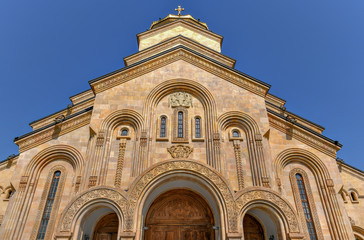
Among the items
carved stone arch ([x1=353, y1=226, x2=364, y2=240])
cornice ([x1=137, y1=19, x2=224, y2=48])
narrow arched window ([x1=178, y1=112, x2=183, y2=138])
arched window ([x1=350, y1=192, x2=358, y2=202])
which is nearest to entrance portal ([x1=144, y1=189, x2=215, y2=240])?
narrow arched window ([x1=178, y1=112, x2=183, y2=138])

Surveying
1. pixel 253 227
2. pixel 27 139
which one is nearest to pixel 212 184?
pixel 253 227

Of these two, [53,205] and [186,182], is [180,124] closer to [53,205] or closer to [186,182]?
[186,182]

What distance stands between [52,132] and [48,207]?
373cm

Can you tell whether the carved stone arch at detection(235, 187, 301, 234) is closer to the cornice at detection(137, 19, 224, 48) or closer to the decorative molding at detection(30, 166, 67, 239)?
the decorative molding at detection(30, 166, 67, 239)

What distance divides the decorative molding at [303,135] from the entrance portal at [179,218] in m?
5.61

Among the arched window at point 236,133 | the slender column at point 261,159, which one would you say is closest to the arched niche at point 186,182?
the slender column at point 261,159

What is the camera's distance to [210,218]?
37.6 feet

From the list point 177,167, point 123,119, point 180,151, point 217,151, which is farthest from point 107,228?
point 217,151

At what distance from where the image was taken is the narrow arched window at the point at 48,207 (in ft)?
35.5

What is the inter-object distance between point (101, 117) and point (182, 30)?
13.9 meters

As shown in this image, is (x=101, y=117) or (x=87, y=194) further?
(x=101, y=117)

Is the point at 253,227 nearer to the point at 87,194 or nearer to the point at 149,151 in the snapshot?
the point at 149,151

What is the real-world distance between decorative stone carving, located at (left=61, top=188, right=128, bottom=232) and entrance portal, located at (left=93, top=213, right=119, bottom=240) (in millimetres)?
2041

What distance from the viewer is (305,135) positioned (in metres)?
12.9
